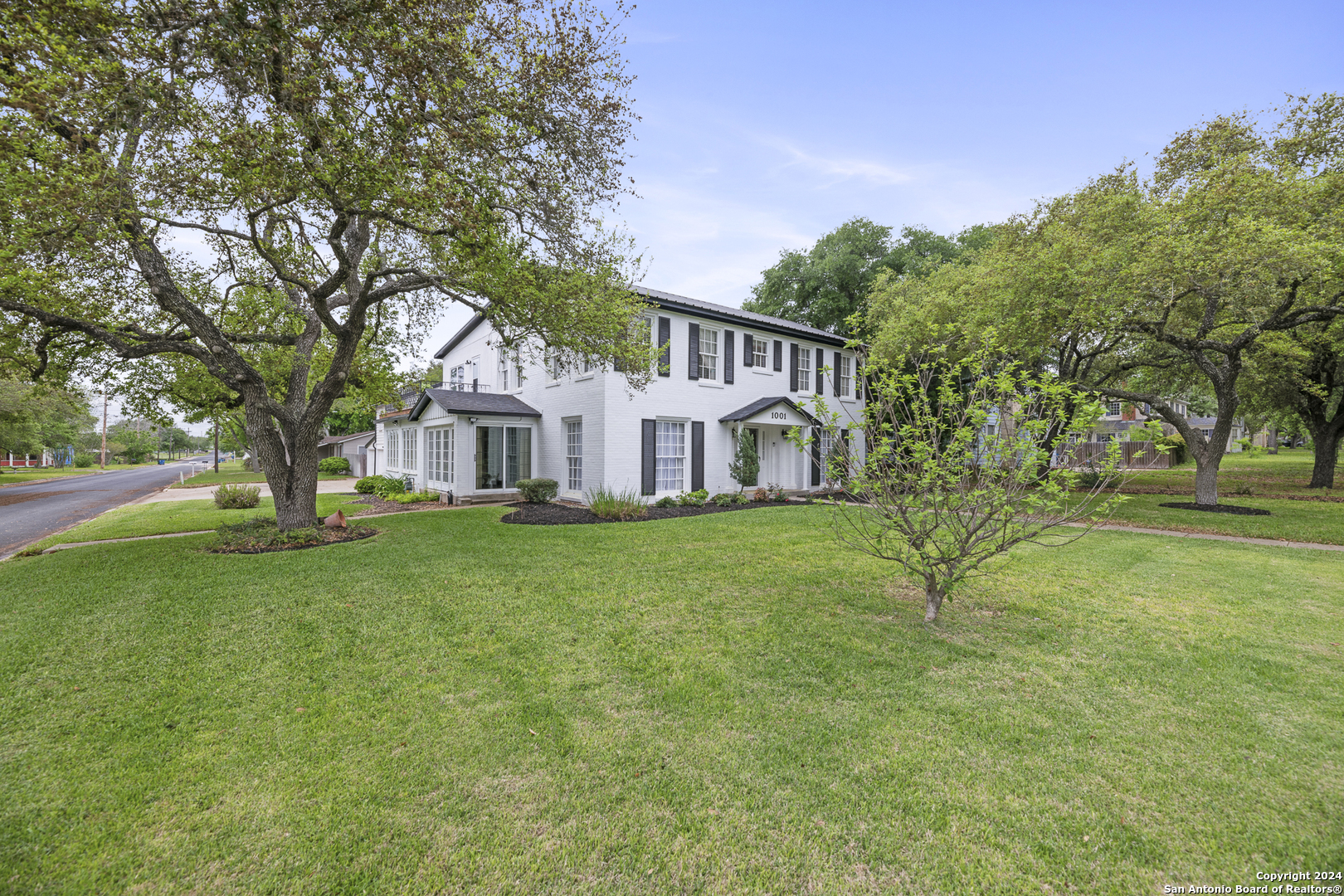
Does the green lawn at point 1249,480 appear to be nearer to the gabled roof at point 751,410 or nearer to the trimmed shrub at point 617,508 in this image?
the gabled roof at point 751,410

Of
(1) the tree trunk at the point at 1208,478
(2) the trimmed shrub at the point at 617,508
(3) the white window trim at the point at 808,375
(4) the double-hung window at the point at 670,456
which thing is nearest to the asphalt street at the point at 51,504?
(2) the trimmed shrub at the point at 617,508

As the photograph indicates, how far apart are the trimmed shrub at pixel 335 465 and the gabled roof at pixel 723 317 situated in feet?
53.7

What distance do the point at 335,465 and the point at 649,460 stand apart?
26135 millimetres

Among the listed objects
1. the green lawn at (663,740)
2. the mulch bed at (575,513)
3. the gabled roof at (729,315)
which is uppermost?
the gabled roof at (729,315)

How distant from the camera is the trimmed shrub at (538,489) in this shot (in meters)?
14.0

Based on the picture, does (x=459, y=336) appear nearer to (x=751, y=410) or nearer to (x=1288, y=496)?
(x=751, y=410)

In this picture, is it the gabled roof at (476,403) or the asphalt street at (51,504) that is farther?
the gabled roof at (476,403)

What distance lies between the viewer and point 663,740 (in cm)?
310

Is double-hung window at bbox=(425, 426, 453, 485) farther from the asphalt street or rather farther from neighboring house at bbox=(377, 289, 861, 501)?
the asphalt street

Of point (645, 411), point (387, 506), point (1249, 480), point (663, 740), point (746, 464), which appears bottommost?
point (663, 740)

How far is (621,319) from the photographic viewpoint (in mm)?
9203

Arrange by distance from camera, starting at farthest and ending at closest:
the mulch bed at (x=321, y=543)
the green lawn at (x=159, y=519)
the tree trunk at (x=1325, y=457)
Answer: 1. the tree trunk at (x=1325, y=457)
2. the green lawn at (x=159, y=519)
3. the mulch bed at (x=321, y=543)

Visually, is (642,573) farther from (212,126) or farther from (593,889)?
(212,126)

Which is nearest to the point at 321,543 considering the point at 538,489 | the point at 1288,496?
the point at 538,489
